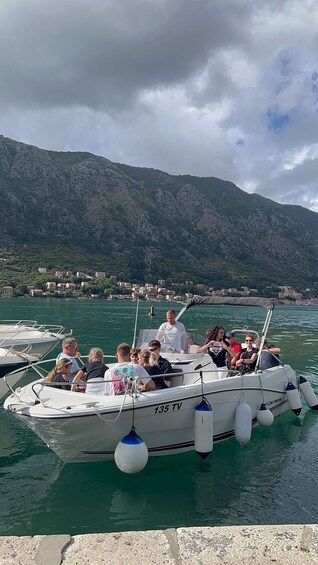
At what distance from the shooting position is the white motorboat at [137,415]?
21.2 ft

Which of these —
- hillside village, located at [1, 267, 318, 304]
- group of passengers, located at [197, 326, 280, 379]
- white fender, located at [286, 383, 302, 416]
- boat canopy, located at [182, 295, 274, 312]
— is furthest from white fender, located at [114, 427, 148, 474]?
hillside village, located at [1, 267, 318, 304]

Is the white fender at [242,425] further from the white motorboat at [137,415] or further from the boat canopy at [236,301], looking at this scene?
the boat canopy at [236,301]

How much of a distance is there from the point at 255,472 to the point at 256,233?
605ft

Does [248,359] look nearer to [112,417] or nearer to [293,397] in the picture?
[293,397]

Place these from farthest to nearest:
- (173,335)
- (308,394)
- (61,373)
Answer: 1. (308,394)
2. (173,335)
3. (61,373)

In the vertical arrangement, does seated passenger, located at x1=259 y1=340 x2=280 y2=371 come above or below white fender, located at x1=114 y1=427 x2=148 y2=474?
above

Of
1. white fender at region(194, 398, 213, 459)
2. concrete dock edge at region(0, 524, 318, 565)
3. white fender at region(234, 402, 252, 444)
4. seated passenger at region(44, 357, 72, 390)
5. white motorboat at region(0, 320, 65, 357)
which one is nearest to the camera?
concrete dock edge at region(0, 524, 318, 565)

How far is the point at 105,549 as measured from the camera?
10.5 ft

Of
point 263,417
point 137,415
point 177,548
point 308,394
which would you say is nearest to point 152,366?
point 137,415

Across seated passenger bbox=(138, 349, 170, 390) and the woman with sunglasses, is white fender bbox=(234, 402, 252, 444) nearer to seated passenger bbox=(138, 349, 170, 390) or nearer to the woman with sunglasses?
the woman with sunglasses

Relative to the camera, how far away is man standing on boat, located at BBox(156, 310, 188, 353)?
32.4 feet

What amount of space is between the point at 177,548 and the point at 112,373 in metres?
4.23

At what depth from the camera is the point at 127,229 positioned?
151750 mm

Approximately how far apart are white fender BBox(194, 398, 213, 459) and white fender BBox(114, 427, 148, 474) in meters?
1.16
